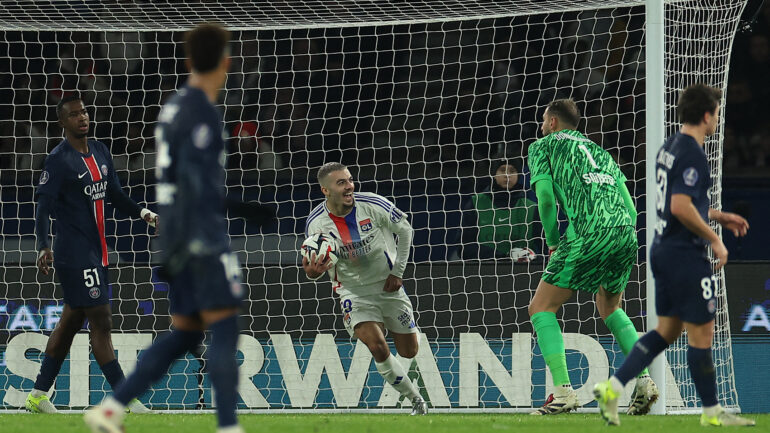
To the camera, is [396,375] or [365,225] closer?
[396,375]

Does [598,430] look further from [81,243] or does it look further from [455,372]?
[81,243]

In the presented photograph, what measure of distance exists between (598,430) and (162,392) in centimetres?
408

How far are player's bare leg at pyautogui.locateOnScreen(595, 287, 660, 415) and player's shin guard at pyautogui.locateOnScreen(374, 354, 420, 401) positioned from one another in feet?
4.54

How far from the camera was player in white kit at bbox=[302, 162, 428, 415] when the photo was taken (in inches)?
297

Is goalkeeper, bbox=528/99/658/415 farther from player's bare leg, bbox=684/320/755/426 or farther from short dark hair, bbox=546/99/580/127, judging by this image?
player's bare leg, bbox=684/320/755/426

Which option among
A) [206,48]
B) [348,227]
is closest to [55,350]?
[348,227]

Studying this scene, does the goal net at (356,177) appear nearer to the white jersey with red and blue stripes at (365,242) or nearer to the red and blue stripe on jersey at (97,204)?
the white jersey with red and blue stripes at (365,242)

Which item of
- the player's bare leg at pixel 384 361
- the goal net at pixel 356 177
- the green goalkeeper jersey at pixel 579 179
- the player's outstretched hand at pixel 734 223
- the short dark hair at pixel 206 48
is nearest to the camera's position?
Result: the short dark hair at pixel 206 48

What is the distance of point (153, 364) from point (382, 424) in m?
2.11

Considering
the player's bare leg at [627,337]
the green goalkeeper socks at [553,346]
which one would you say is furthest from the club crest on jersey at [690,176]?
the green goalkeeper socks at [553,346]

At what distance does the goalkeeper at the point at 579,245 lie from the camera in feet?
22.5

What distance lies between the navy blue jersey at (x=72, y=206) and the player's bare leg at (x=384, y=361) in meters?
1.78

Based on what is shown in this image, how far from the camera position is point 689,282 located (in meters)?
5.43

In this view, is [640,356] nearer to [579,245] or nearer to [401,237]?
[579,245]
